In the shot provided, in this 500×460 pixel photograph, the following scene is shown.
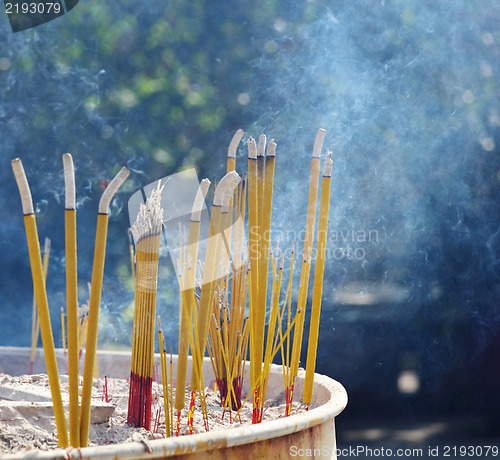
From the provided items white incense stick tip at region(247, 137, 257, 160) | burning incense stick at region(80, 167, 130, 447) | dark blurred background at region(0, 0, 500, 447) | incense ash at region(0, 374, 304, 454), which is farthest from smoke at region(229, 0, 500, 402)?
burning incense stick at region(80, 167, 130, 447)

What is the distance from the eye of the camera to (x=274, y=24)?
2965 mm

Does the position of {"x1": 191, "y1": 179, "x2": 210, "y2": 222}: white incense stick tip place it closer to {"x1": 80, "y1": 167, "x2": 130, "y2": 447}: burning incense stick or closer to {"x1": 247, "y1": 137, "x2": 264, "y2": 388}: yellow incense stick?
{"x1": 247, "y1": 137, "x2": 264, "y2": 388}: yellow incense stick

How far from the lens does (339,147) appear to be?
9.55 ft

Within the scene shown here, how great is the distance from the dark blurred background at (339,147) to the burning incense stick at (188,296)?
1779 millimetres

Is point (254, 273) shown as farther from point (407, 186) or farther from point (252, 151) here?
point (407, 186)

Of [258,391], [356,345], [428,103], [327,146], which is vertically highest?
[428,103]

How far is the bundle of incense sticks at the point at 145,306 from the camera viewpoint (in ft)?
3.73

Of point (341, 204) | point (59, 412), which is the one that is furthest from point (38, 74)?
point (59, 412)

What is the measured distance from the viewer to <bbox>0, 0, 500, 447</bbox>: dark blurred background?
2.86 m

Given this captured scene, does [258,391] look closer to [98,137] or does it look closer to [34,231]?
[34,231]

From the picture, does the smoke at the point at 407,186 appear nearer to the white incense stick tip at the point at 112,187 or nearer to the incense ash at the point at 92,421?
the incense ash at the point at 92,421

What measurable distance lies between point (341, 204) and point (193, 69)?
0.94 m

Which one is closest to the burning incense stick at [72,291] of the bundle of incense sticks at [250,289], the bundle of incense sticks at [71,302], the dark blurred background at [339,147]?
the bundle of incense sticks at [71,302]

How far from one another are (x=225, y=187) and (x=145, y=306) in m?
0.27
